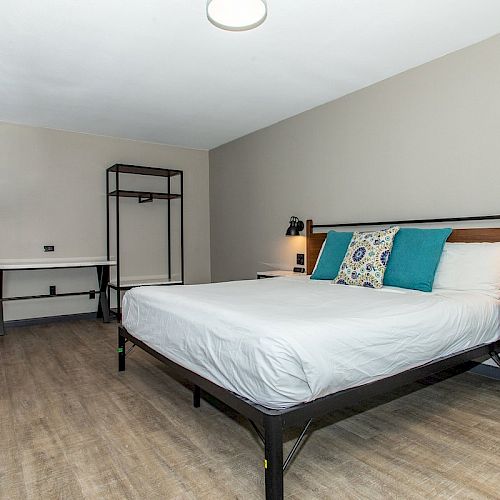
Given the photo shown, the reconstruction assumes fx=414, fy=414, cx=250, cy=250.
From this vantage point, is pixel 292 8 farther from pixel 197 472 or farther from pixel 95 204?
pixel 95 204

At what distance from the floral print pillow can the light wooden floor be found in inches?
31.6

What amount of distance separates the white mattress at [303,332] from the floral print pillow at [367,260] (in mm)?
188

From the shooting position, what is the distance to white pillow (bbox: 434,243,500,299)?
2.62 meters

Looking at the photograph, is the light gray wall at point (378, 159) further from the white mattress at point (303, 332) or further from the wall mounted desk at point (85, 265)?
the wall mounted desk at point (85, 265)

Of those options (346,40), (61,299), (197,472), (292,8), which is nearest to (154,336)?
(197,472)

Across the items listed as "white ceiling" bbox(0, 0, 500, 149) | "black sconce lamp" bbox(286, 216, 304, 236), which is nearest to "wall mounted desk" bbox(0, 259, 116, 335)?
"white ceiling" bbox(0, 0, 500, 149)

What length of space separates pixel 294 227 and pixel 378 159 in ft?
3.76

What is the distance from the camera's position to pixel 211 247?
632cm

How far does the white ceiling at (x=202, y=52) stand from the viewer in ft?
8.24

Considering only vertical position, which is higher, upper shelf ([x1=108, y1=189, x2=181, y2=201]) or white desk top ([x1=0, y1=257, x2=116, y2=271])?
upper shelf ([x1=108, y1=189, x2=181, y2=201])

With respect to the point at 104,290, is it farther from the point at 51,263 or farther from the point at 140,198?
the point at 140,198

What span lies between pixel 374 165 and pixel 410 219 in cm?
63

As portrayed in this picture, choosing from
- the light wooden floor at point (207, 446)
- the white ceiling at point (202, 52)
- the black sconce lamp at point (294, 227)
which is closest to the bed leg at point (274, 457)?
the light wooden floor at point (207, 446)

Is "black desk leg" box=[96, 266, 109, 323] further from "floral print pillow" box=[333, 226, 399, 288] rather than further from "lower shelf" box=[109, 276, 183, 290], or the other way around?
"floral print pillow" box=[333, 226, 399, 288]
